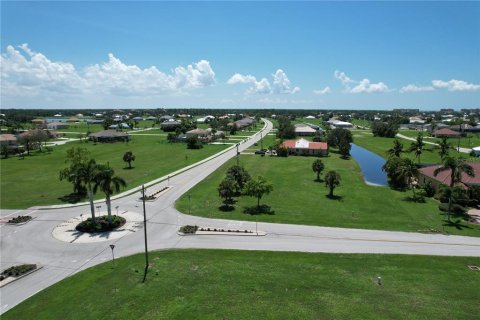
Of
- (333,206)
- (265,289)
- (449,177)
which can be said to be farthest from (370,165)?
(265,289)

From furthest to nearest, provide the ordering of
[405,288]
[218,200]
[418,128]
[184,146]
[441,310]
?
[418,128]
[184,146]
[218,200]
[405,288]
[441,310]

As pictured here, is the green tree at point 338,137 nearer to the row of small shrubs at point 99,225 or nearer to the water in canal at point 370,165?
the water in canal at point 370,165

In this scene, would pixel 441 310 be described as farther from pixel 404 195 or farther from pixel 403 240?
pixel 404 195

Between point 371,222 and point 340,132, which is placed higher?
point 340,132

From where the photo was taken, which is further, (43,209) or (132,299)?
(43,209)

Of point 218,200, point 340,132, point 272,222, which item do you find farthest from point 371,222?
point 340,132

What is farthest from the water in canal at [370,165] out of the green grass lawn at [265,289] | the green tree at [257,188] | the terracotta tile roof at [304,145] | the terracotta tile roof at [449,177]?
the green grass lawn at [265,289]
